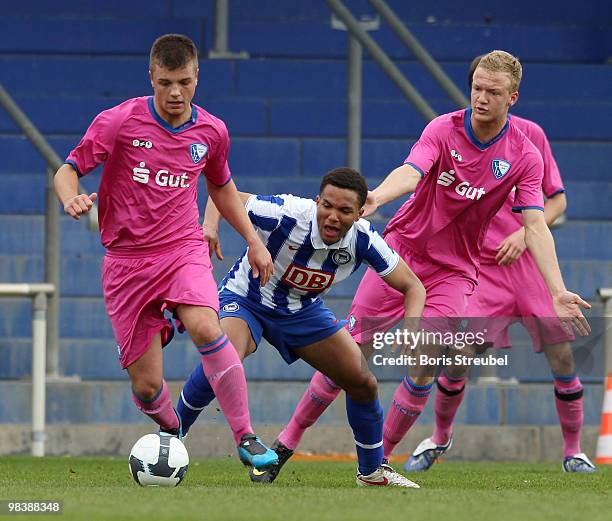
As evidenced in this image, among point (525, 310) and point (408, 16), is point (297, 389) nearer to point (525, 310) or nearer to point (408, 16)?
point (525, 310)

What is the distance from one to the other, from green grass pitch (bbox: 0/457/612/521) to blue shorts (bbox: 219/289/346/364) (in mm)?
646

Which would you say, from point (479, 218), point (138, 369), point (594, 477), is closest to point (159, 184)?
point (138, 369)

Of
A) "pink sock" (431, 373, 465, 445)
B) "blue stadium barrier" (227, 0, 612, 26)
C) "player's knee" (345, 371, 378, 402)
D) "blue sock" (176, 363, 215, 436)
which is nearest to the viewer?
"player's knee" (345, 371, 378, 402)

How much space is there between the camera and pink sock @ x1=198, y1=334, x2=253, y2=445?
7.09 metres

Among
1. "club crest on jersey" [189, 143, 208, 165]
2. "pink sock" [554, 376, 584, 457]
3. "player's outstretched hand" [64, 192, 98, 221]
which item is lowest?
"pink sock" [554, 376, 584, 457]

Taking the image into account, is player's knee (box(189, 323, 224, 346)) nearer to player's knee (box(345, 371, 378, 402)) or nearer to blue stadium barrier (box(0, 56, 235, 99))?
player's knee (box(345, 371, 378, 402))

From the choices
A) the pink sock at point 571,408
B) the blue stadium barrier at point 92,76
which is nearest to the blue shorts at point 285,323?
the pink sock at point 571,408

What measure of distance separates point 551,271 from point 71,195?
228cm

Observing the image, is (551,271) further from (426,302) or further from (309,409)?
(309,409)

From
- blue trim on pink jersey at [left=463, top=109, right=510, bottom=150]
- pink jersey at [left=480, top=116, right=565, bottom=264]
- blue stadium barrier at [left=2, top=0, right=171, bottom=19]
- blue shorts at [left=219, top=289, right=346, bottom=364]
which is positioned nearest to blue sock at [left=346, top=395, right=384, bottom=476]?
blue shorts at [left=219, top=289, right=346, bottom=364]

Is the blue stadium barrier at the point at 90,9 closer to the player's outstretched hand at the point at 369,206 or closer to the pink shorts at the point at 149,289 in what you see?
the pink shorts at the point at 149,289

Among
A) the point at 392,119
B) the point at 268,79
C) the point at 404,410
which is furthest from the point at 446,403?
the point at 268,79

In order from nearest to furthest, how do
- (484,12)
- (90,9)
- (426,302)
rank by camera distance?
(426,302), (90,9), (484,12)

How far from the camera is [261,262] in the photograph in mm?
7273
